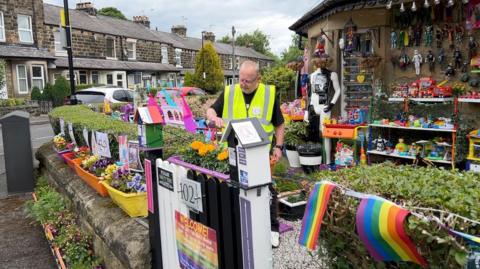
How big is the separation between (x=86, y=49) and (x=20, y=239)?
28.4m

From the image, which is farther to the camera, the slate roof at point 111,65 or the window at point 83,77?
the window at point 83,77

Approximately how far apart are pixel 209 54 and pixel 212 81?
6.93 ft

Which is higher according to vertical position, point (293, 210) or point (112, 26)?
point (112, 26)

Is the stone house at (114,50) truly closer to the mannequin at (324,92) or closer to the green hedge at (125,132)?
the mannequin at (324,92)

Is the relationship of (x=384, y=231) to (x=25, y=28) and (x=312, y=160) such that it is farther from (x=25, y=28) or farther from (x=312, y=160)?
(x=25, y=28)

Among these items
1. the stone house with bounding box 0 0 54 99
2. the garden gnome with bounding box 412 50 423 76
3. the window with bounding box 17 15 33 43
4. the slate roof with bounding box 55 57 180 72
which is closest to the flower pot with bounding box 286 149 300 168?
the garden gnome with bounding box 412 50 423 76

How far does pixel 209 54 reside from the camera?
1297 inches

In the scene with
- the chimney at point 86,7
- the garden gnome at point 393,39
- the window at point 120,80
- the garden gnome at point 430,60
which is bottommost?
the garden gnome at point 430,60

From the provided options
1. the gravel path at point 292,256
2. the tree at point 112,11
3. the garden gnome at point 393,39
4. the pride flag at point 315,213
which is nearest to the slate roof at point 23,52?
the garden gnome at point 393,39

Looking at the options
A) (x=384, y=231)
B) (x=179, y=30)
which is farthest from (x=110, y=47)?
(x=384, y=231)

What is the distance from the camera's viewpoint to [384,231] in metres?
1.62

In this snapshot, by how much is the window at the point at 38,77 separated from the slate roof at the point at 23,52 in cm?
86

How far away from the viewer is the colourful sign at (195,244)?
8.51ft

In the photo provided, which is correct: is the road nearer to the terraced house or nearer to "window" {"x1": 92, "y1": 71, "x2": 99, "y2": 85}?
the terraced house
